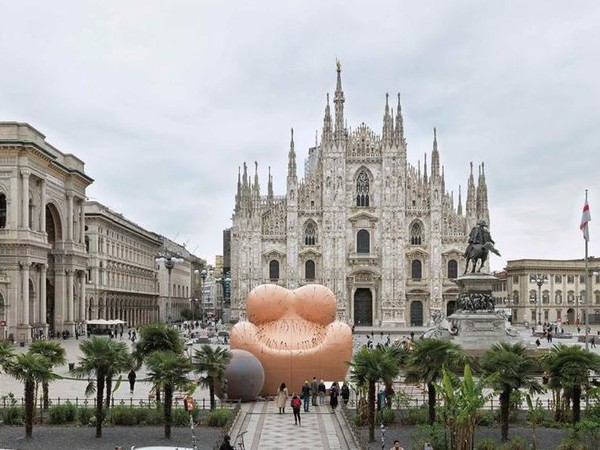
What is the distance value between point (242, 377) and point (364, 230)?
62146 millimetres

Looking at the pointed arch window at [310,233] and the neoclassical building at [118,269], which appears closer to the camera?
the neoclassical building at [118,269]

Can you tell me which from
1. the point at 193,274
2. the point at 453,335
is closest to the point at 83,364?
the point at 453,335

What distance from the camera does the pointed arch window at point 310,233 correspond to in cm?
9131

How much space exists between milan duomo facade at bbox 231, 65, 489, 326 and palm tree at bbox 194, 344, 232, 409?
6118cm

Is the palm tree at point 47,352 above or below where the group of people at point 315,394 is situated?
above

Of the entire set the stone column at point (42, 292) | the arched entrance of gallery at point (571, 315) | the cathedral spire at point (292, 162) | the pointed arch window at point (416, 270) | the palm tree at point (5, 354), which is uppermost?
the cathedral spire at point (292, 162)

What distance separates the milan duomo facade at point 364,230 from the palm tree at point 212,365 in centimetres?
6118

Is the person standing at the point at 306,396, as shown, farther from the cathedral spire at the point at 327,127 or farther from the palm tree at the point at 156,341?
the cathedral spire at the point at 327,127

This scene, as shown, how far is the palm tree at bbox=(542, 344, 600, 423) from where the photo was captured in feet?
76.5

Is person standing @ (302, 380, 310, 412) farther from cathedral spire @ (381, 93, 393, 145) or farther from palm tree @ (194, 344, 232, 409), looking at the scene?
cathedral spire @ (381, 93, 393, 145)

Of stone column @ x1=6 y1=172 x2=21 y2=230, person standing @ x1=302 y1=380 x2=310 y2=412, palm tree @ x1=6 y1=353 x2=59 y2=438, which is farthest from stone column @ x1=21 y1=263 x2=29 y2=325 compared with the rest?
palm tree @ x1=6 y1=353 x2=59 y2=438

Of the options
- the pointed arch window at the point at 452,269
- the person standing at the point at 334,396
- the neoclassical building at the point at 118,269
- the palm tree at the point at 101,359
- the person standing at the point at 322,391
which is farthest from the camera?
the pointed arch window at the point at 452,269

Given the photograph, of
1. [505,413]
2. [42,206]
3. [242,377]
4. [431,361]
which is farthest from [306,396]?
[42,206]

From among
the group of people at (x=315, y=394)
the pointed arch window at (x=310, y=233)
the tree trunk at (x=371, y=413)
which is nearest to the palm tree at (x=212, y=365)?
the group of people at (x=315, y=394)
